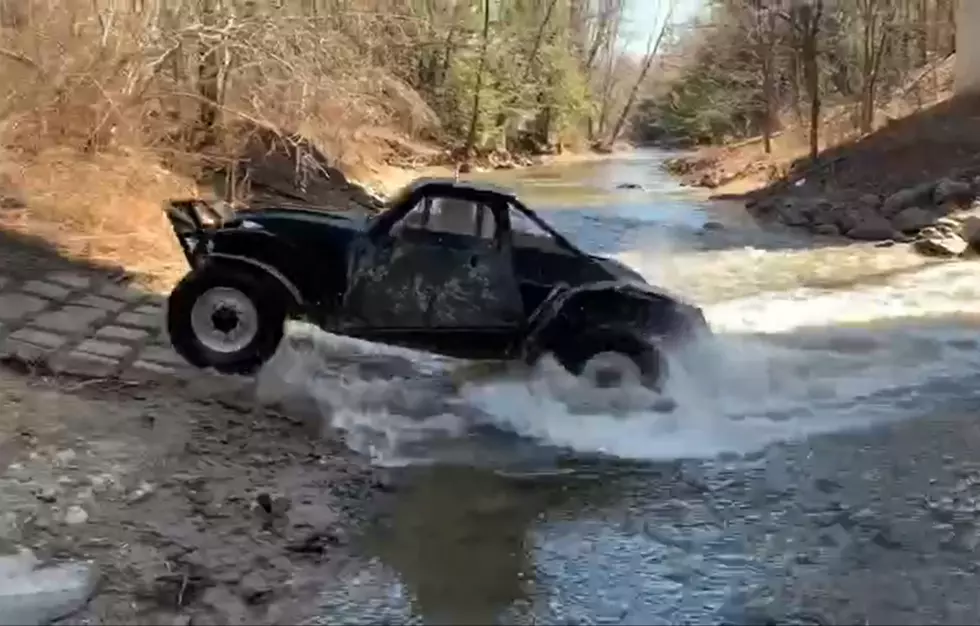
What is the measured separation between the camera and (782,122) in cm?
4244

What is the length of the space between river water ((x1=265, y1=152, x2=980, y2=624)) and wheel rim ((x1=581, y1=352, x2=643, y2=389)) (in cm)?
10

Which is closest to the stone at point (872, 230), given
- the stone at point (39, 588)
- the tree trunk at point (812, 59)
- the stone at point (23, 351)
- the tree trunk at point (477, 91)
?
the tree trunk at point (812, 59)

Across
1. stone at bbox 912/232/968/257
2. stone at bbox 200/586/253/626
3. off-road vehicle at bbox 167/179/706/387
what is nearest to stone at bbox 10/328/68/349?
off-road vehicle at bbox 167/179/706/387

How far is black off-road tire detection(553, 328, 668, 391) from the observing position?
326 inches

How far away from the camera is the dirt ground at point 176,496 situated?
17.0 ft

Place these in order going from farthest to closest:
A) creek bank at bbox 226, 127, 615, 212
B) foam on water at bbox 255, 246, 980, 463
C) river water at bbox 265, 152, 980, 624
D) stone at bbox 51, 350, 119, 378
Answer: creek bank at bbox 226, 127, 615, 212, stone at bbox 51, 350, 119, 378, foam on water at bbox 255, 246, 980, 463, river water at bbox 265, 152, 980, 624

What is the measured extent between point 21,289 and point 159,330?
148 centimetres

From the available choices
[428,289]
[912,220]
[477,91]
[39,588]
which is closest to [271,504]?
[39,588]

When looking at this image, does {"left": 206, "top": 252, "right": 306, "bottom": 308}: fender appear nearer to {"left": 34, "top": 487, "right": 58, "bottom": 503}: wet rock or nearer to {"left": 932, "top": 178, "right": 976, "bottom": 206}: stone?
{"left": 34, "top": 487, "right": 58, "bottom": 503}: wet rock

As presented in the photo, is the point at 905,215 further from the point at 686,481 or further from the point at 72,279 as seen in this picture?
the point at 686,481

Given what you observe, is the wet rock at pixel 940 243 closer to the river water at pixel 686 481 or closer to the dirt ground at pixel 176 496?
the river water at pixel 686 481

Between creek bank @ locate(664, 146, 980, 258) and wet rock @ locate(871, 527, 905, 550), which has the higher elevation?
creek bank @ locate(664, 146, 980, 258)

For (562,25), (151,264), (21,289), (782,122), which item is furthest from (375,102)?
(562,25)

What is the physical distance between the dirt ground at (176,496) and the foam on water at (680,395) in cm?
68
